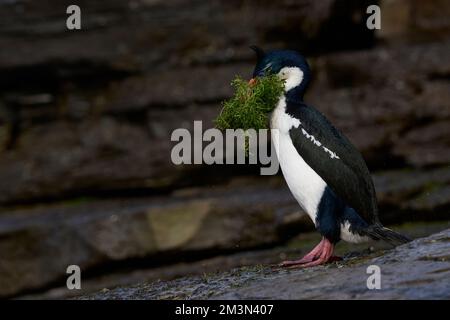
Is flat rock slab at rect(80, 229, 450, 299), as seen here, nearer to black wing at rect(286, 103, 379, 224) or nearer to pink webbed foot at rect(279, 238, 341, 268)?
pink webbed foot at rect(279, 238, 341, 268)

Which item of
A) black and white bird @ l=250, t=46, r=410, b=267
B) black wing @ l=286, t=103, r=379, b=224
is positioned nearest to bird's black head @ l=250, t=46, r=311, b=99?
black and white bird @ l=250, t=46, r=410, b=267

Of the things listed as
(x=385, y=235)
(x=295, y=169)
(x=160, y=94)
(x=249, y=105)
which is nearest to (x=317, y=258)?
(x=385, y=235)

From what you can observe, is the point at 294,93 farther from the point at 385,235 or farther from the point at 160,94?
the point at 160,94

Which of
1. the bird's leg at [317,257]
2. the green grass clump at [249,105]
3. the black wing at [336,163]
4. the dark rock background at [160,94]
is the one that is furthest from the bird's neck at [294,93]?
the dark rock background at [160,94]

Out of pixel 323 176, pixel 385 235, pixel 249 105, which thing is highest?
pixel 249 105

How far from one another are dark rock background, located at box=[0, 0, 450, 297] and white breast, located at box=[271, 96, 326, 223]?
6.03m

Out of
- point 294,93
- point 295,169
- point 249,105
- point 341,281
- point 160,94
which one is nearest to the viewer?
point 341,281

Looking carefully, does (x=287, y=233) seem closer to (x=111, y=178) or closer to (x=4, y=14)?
(x=111, y=178)

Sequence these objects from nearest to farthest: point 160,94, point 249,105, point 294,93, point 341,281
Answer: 1. point 341,281
2. point 249,105
3. point 294,93
4. point 160,94

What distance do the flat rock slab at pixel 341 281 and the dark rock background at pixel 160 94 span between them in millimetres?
6219

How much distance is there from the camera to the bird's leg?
7.31 meters

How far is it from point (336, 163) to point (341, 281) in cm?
131

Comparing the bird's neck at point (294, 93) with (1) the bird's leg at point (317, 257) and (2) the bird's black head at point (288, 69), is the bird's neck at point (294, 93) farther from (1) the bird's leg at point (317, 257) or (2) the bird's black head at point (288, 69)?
(1) the bird's leg at point (317, 257)

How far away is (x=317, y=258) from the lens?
295 inches
